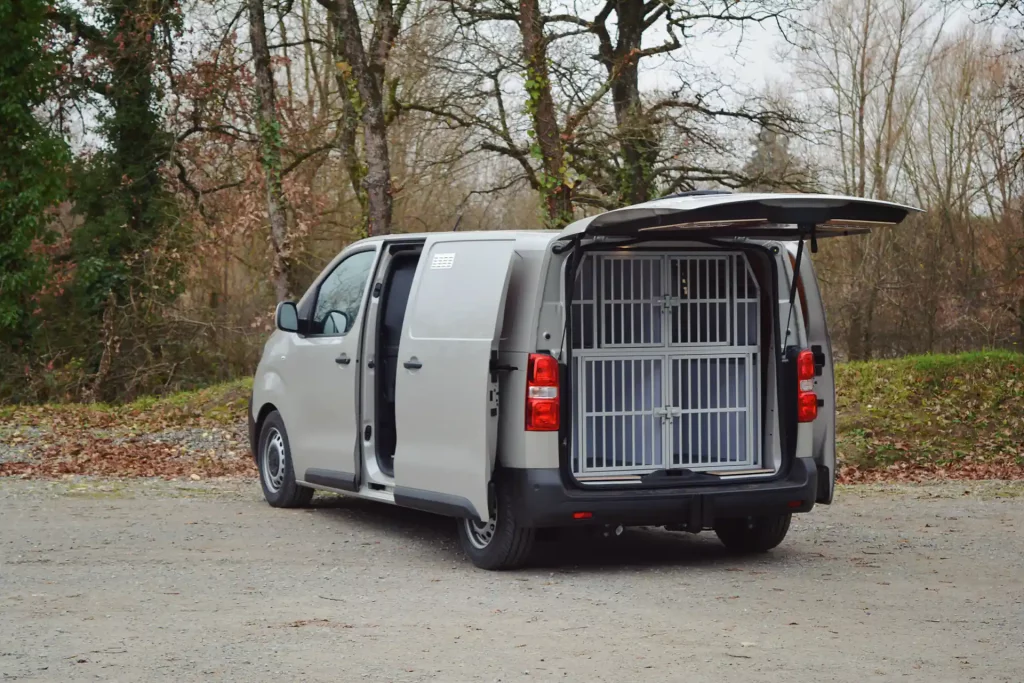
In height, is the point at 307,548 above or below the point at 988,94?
below

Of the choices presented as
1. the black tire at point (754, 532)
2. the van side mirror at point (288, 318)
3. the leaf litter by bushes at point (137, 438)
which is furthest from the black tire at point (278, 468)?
the black tire at point (754, 532)

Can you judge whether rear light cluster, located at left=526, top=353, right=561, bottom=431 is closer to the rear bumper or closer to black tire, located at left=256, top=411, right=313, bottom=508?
the rear bumper

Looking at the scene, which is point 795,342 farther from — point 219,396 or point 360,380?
point 219,396

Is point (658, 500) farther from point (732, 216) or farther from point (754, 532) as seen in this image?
point (732, 216)

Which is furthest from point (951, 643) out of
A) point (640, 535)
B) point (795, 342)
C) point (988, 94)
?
point (988, 94)

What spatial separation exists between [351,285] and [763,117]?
15497 millimetres

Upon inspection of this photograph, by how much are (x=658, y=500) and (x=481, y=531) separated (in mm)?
1097

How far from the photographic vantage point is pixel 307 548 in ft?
29.2

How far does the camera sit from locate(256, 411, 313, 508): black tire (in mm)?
10602

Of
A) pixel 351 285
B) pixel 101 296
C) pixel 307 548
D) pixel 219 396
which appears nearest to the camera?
pixel 307 548

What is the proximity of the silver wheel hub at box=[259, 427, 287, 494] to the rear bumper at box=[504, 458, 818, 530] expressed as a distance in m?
3.40

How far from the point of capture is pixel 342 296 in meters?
9.97

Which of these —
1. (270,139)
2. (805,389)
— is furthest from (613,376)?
(270,139)

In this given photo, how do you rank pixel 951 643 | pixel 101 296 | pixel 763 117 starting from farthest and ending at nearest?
pixel 101 296 < pixel 763 117 < pixel 951 643
